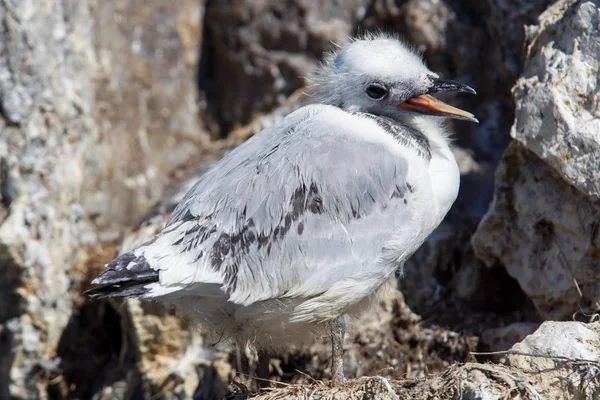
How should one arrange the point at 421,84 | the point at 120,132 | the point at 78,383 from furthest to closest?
the point at 120,132 < the point at 78,383 < the point at 421,84

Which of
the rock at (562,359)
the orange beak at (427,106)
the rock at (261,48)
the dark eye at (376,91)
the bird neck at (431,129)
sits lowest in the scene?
the rock at (562,359)

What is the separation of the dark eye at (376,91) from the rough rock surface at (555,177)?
0.72m

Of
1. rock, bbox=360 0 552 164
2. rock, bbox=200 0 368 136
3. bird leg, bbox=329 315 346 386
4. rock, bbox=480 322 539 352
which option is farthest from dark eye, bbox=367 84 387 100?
rock, bbox=200 0 368 136

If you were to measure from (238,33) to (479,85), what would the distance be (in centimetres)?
222

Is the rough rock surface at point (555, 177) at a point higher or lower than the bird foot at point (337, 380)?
higher

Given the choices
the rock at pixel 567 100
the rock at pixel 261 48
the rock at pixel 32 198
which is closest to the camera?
the rock at pixel 567 100

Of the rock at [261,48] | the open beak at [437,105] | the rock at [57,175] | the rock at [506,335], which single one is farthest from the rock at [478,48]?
the rock at [57,175]

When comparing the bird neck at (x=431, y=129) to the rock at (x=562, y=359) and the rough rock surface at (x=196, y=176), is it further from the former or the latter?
the rock at (x=562, y=359)

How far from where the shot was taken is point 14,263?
5203mm

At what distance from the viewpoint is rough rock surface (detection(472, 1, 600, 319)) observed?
373 centimetres

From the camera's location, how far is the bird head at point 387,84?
3.86 m

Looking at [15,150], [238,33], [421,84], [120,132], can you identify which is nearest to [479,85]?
[421,84]

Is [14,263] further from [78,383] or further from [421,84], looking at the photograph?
[421,84]

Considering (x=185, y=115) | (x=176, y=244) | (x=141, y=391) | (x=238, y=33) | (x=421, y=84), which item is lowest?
(x=141, y=391)
